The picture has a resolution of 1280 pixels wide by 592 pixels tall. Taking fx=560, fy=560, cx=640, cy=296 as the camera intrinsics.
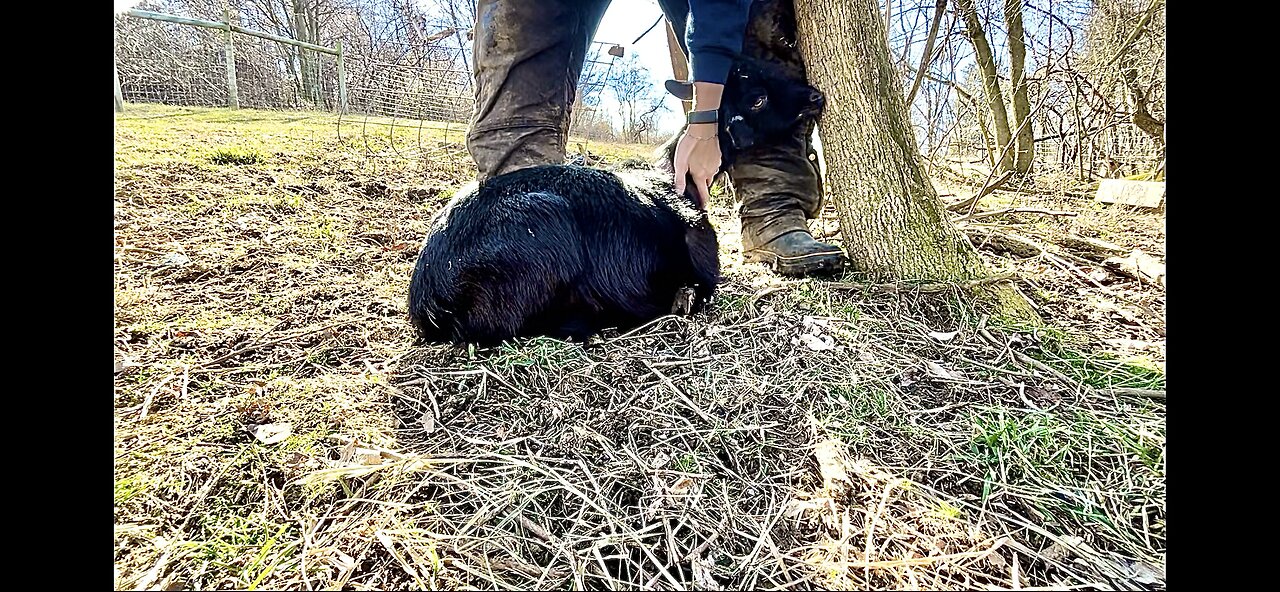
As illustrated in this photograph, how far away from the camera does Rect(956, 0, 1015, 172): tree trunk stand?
4.41m

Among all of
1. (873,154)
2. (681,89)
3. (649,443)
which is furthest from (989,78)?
(649,443)

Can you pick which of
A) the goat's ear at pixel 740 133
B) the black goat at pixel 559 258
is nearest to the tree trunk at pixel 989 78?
the goat's ear at pixel 740 133

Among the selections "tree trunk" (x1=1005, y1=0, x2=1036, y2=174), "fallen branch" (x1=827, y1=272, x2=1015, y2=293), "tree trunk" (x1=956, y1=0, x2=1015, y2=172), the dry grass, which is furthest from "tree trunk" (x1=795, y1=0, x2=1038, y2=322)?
"tree trunk" (x1=1005, y1=0, x2=1036, y2=174)

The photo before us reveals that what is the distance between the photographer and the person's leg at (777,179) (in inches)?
93.8

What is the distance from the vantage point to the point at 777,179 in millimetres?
2602

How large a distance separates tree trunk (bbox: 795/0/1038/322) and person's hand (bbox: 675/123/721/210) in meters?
0.49

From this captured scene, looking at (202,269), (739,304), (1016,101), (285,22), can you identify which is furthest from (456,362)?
(285,22)

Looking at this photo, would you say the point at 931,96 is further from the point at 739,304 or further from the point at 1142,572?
the point at 1142,572

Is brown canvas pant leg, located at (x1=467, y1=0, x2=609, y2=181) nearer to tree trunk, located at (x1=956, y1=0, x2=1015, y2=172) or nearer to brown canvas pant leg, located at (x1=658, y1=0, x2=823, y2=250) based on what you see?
brown canvas pant leg, located at (x1=658, y1=0, x2=823, y2=250)

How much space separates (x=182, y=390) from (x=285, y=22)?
17.8 m

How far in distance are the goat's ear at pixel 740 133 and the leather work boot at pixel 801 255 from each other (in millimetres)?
480

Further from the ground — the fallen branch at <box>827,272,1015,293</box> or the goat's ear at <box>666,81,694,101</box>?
the goat's ear at <box>666,81,694,101</box>

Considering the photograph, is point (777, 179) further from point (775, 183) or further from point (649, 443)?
point (649, 443)

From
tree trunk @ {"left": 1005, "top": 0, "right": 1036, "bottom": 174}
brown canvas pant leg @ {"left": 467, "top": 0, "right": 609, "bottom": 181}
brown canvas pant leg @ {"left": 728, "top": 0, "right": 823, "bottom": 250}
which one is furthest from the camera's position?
tree trunk @ {"left": 1005, "top": 0, "right": 1036, "bottom": 174}
